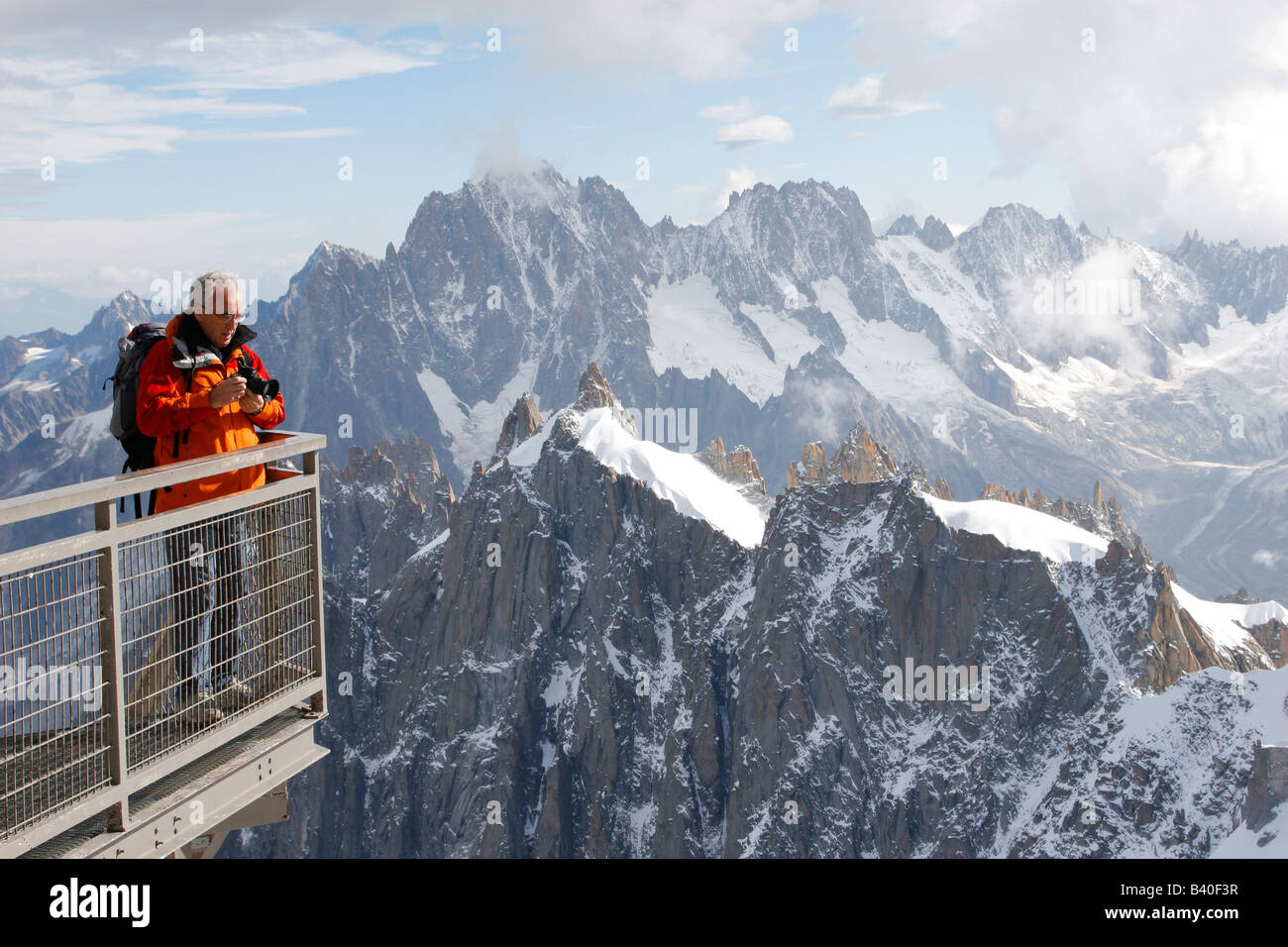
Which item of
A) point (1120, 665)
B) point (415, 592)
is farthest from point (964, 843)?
point (415, 592)

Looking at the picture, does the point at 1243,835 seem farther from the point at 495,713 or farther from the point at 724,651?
the point at 495,713

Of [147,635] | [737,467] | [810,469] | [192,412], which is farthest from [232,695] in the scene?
[810,469]

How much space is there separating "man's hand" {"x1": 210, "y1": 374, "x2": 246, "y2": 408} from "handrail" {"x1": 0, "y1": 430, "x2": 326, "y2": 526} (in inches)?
20.1

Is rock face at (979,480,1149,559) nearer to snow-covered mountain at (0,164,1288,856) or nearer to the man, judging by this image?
snow-covered mountain at (0,164,1288,856)

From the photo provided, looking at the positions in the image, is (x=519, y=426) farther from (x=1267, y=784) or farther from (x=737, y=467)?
(x=1267, y=784)

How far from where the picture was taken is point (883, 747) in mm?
121500

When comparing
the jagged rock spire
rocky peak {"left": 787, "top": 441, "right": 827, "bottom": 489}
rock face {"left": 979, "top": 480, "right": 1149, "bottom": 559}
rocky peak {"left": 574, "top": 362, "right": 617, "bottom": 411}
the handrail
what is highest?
the handrail

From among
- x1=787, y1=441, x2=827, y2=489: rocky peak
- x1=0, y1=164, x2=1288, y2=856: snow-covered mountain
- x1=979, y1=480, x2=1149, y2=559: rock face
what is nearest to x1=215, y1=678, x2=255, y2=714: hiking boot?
x1=0, y1=164, x2=1288, y2=856: snow-covered mountain

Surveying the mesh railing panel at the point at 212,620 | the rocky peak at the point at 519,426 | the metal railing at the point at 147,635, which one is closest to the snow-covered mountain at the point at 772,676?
the rocky peak at the point at 519,426

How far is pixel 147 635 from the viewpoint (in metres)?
10.6

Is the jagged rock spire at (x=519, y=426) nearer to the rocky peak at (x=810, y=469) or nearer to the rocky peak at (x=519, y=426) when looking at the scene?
the rocky peak at (x=519, y=426)

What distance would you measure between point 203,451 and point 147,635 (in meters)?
2.21

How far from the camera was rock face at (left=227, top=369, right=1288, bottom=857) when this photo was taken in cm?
10575
